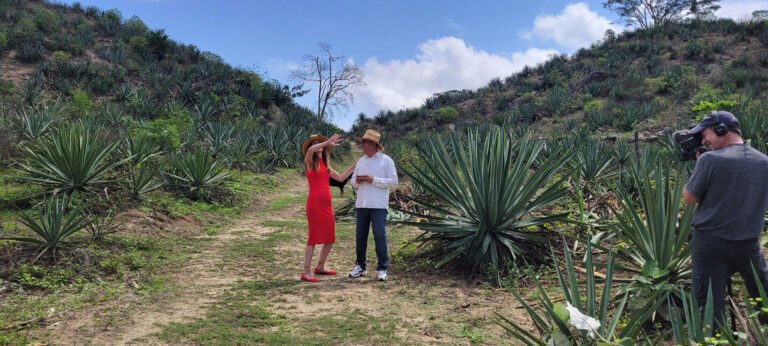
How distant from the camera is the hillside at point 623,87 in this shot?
22250 millimetres

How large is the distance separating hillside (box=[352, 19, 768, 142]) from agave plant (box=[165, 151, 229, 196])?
14.8 meters

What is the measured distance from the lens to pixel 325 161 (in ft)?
16.9

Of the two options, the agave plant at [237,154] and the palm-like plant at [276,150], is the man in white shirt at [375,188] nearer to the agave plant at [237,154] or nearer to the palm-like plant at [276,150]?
the agave plant at [237,154]

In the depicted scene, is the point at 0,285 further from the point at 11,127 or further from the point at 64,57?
the point at 64,57

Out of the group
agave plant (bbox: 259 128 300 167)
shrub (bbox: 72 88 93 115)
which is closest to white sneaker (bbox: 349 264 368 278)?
agave plant (bbox: 259 128 300 167)

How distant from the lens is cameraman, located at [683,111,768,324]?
2656mm

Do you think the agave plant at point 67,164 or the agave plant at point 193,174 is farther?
the agave plant at point 193,174

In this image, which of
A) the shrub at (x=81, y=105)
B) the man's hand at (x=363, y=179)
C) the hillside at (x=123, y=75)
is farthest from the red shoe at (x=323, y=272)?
the shrub at (x=81, y=105)

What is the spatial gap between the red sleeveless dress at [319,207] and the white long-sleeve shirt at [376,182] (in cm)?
31

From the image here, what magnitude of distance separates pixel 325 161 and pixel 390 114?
116 ft

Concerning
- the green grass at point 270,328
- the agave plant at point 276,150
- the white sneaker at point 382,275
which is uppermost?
the agave plant at point 276,150

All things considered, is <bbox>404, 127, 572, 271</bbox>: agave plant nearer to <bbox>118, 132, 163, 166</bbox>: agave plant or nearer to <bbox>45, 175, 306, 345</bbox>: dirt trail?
<bbox>45, 175, 306, 345</bbox>: dirt trail

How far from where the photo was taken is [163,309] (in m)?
4.00

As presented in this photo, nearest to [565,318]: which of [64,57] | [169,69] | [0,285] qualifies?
[0,285]
